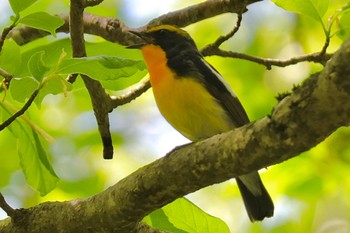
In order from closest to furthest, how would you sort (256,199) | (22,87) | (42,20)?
1. (22,87)
2. (42,20)
3. (256,199)

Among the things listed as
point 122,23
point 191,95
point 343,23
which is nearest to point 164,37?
point 122,23

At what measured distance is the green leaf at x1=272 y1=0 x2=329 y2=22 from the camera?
308 cm

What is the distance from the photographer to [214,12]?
4402 mm

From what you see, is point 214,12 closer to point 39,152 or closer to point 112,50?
point 112,50

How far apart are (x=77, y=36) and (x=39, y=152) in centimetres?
59

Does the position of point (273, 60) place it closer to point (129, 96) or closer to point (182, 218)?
point (129, 96)

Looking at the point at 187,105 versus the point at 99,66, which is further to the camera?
the point at 187,105

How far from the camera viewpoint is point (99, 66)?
2766 millimetres

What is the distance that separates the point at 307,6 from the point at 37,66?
125 cm

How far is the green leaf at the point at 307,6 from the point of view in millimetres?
3076

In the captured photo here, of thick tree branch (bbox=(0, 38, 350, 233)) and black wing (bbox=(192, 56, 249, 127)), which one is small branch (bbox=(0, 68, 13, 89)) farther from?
black wing (bbox=(192, 56, 249, 127))

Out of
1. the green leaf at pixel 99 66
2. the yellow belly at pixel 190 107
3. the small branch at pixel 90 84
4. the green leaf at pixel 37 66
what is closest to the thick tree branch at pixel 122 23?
the yellow belly at pixel 190 107

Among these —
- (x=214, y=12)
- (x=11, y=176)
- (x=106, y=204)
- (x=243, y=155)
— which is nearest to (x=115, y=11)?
(x=11, y=176)

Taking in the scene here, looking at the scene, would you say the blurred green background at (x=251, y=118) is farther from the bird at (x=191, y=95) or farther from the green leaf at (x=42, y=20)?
the green leaf at (x=42, y=20)
